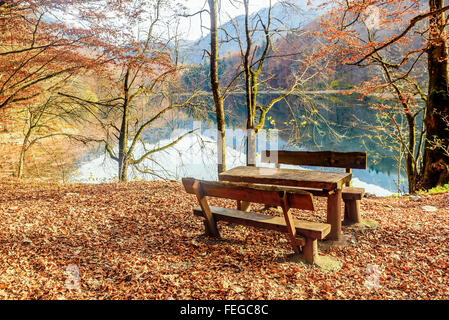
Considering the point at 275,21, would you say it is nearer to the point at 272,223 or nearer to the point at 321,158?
the point at 321,158

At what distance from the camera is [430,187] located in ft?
26.7

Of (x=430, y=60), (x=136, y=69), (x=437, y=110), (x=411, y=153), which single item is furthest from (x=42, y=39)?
(x=411, y=153)

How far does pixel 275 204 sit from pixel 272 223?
40 cm

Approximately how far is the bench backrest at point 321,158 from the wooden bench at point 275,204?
172 cm

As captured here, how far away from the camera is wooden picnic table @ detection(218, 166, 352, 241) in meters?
4.03

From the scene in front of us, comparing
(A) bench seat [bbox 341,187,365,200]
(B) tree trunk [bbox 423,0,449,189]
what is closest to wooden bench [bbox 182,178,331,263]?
(A) bench seat [bbox 341,187,365,200]

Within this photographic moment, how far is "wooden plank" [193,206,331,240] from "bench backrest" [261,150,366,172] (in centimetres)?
170

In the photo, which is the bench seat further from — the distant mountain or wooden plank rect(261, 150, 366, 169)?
the distant mountain

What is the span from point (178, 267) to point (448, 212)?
483cm

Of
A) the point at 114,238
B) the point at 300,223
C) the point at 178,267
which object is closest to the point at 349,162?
the point at 300,223

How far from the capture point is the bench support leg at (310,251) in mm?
3538

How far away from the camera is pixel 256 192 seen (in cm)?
346

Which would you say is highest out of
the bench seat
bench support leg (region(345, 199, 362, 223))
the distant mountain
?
the distant mountain
